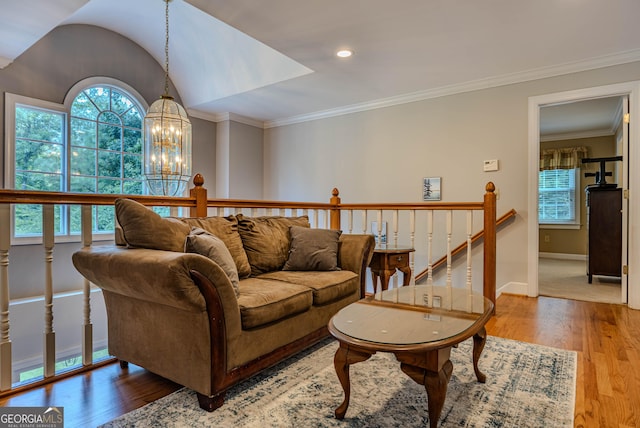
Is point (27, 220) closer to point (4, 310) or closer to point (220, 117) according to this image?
point (4, 310)

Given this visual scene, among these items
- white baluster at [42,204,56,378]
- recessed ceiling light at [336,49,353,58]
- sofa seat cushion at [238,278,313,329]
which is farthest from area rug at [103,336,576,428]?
recessed ceiling light at [336,49,353,58]

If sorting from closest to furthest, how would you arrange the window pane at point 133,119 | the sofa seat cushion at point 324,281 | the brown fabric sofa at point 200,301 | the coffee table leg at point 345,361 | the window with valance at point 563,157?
1. the coffee table leg at point 345,361
2. the brown fabric sofa at point 200,301
3. the sofa seat cushion at point 324,281
4. the window pane at point 133,119
5. the window with valance at point 563,157

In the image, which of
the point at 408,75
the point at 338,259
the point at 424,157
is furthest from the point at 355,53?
the point at 338,259

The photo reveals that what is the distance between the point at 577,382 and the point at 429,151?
3.11 meters

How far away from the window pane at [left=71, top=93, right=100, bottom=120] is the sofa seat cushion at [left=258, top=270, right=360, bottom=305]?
3396mm

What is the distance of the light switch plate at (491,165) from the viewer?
4.12 metres

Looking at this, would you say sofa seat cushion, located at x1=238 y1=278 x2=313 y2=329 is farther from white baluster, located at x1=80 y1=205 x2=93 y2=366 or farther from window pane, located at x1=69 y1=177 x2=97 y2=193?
window pane, located at x1=69 y1=177 x2=97 y2=193

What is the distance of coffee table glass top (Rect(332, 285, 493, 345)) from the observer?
145 cm

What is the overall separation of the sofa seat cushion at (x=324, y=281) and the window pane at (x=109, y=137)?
129 inches

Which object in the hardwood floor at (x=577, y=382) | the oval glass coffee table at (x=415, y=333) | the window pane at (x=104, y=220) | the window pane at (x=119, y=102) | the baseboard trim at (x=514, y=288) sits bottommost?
the hardwood floor at (x=577, y=382)

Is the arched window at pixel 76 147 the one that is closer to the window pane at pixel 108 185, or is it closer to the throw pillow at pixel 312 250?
the window pane at pixel 108 185

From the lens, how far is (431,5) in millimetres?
2697

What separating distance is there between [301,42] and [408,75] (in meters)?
1.37

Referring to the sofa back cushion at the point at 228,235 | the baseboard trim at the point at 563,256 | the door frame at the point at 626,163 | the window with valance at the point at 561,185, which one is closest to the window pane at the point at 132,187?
the sofa back cushion at the point at 228,235
